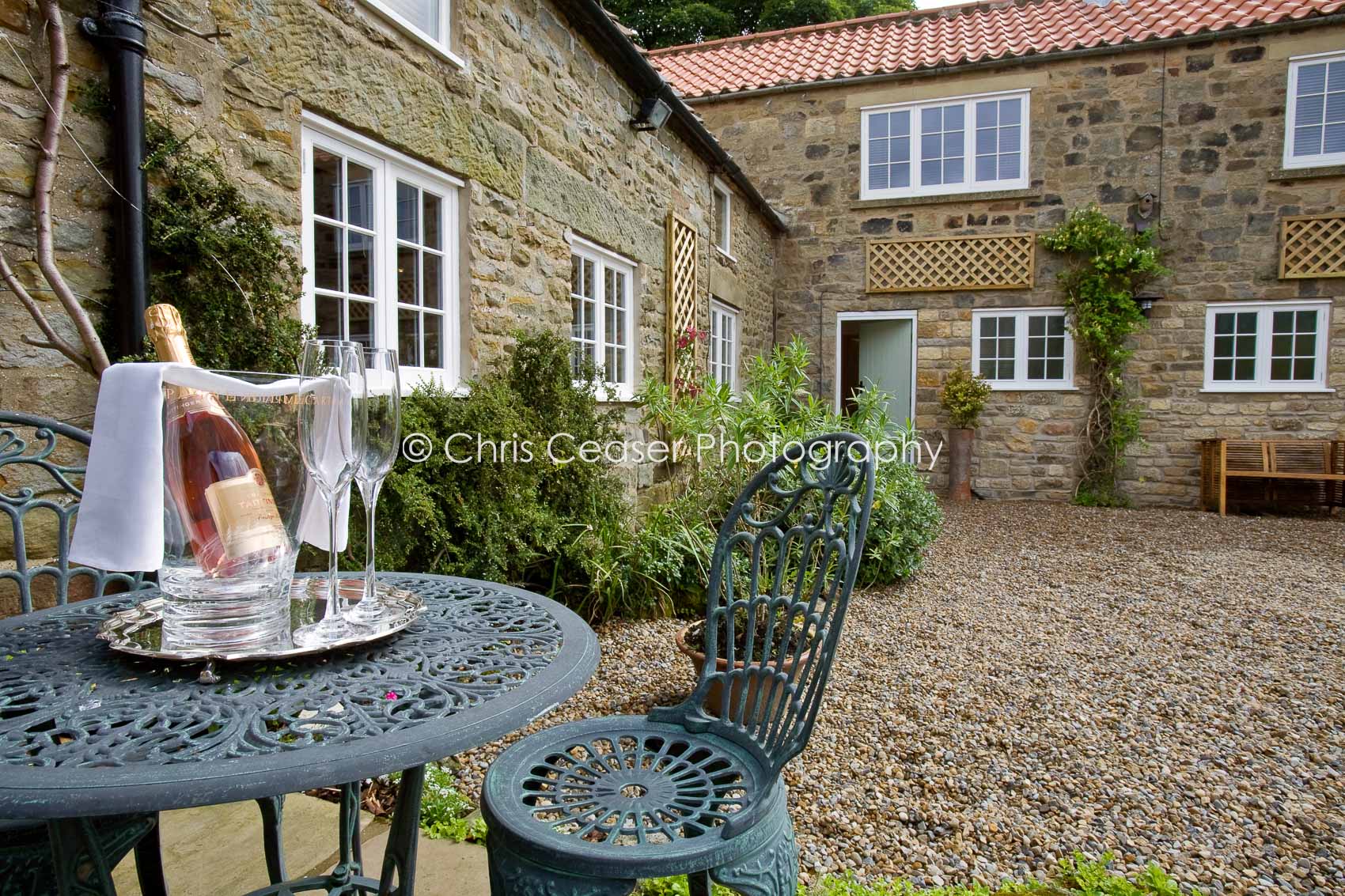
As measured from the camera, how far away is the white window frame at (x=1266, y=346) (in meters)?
7.99

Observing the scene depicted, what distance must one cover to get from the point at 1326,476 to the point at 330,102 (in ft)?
30.3

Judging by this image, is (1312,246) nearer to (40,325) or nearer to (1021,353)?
(1021,353)

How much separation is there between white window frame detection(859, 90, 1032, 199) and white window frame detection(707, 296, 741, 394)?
2.41 m

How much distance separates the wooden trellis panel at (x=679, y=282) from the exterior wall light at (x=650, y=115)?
Result: 911 millimetres

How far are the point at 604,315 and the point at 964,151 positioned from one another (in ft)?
18.9

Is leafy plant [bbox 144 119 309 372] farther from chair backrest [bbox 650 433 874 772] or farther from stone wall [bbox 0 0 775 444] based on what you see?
chair backrest [bbox 650 433 874 772]

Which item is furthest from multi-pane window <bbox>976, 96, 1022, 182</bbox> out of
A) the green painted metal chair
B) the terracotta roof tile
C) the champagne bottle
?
the champagne bottle

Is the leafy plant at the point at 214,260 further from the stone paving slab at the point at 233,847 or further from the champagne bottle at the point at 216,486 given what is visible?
the champagne bottle at the point at 216,486

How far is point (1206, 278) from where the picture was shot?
324 inches

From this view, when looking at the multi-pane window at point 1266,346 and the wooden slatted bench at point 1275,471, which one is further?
the multi-pane window at point 1266,346

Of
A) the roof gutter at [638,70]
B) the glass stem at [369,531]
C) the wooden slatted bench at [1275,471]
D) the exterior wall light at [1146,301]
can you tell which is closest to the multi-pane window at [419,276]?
the roof gutter at [638,70]

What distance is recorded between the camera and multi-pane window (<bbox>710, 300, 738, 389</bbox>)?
26.3 ft

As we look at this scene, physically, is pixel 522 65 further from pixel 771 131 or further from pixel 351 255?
pixel 771 131

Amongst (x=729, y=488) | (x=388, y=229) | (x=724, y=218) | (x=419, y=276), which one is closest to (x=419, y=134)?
(x=388, y=229)
